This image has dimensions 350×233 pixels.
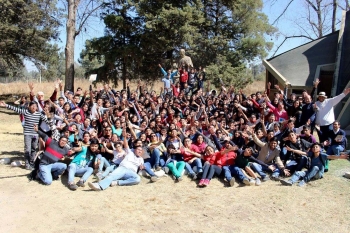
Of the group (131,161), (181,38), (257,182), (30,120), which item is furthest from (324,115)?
(181,38)

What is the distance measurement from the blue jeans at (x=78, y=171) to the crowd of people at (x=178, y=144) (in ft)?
0.07

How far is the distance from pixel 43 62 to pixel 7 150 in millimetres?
10678

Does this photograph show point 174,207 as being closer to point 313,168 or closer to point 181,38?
point 313,168

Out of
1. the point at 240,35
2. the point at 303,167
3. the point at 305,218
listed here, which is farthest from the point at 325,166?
the point at 240,35

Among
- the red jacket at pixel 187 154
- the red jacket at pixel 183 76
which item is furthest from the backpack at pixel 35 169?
the red jacket at pixel 183 76

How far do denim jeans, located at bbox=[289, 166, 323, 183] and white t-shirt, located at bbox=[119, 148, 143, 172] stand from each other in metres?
3.30

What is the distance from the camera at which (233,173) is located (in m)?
7.16

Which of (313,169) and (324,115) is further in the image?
(324,115)

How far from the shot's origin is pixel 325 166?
727cm

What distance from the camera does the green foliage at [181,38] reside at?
17062mm

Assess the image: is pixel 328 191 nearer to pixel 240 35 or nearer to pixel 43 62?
pixel 240 35

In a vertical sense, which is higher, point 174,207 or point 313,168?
point 313,168

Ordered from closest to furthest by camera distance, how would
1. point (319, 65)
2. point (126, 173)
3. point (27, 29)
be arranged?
point (126, 173), point (319, 65), point (27, 29)

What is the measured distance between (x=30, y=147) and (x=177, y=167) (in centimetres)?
342
